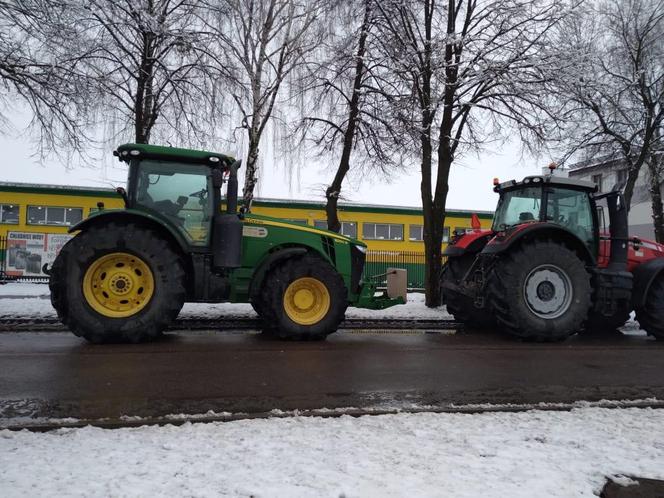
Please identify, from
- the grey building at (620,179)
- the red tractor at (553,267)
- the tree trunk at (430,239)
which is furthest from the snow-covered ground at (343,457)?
the grey building at (620,179)

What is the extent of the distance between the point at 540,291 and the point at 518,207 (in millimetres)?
1668

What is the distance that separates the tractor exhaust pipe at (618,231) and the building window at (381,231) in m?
→ 19.6

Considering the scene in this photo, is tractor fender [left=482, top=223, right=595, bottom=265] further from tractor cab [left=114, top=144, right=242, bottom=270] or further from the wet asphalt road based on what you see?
tractor cab [left=114, top=144, right=242, bottom=270]

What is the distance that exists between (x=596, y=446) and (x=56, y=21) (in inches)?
459

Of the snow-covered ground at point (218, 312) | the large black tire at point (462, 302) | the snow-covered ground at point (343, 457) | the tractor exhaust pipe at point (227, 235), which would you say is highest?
the tractor exhaust pipe at point (227, 235)

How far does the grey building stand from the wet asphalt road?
10889 mm

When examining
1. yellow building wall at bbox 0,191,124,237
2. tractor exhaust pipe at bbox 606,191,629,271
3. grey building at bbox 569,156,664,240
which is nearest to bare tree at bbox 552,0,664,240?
grey building at bbox 569,156,664,240

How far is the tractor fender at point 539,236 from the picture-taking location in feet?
25.3

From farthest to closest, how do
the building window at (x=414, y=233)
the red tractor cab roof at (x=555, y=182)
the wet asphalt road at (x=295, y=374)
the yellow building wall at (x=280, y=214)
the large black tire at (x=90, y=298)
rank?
the building window at (x=414, y=233) → the yellow building wall at (x=280, y=214) → the red tractor cab roof at (x=555, y=182) → the large black tire at (x=90, y=298) → the wet asphalt road at (x=295, y=374)

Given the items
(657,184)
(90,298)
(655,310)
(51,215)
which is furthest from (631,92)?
(51,215)

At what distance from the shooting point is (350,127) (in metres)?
13.9

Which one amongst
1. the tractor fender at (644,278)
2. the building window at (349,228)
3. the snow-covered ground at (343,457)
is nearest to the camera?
the snow-covered ground at (343,457)

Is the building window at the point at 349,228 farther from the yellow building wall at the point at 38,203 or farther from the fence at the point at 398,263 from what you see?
the yellow building wall at the point at 38,203

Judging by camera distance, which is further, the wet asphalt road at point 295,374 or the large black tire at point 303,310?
the large black tire at point 303,310
